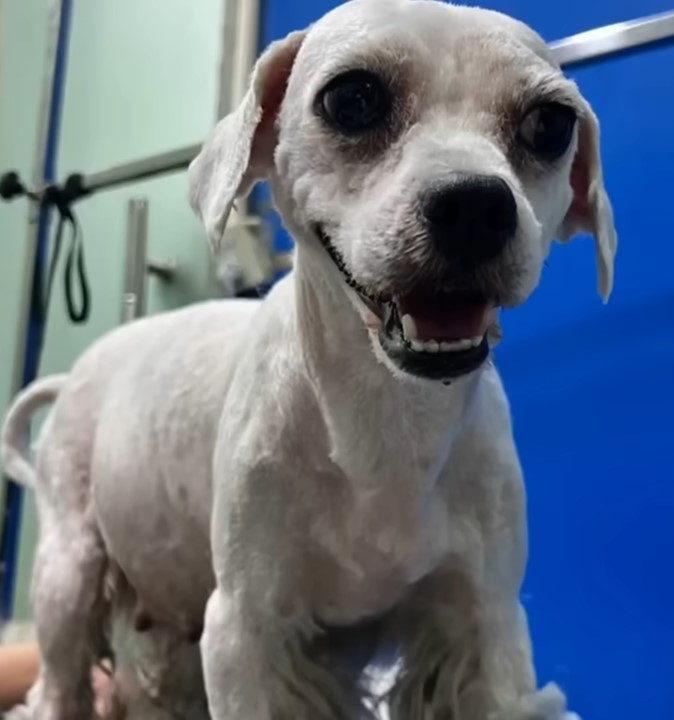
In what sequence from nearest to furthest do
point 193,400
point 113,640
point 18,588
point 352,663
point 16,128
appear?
point 352,663, point 193,400, point 113,640, point 18,588, point 16,128

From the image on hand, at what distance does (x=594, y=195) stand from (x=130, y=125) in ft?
3.90

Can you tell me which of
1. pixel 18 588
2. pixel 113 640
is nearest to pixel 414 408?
pixel 113 640

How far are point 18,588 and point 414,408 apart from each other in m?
1.13

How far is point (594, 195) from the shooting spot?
79cm

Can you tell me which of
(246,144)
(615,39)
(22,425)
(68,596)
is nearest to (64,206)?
(22,425)

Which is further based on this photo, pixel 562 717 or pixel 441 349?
pixel 562 717

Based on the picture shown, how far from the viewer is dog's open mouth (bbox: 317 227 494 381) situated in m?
0.63

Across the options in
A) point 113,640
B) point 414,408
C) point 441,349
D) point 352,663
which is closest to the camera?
point 441,349

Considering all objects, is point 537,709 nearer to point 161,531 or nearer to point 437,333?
point 437,333

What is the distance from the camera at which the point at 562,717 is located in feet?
2.58

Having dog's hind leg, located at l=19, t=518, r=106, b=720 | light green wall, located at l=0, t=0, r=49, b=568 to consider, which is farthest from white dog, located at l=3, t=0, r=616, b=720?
light green wall, located at l=0, t=0, r=49, b=568

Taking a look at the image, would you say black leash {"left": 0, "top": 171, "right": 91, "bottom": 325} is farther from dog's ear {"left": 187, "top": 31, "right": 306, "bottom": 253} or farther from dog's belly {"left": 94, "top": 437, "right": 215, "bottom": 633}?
dog's ear {"left": 187, "top": 31, "right": 306, "bottom": 253}

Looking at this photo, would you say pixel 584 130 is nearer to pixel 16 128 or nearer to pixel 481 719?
pixel 481 719

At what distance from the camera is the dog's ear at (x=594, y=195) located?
785mm
